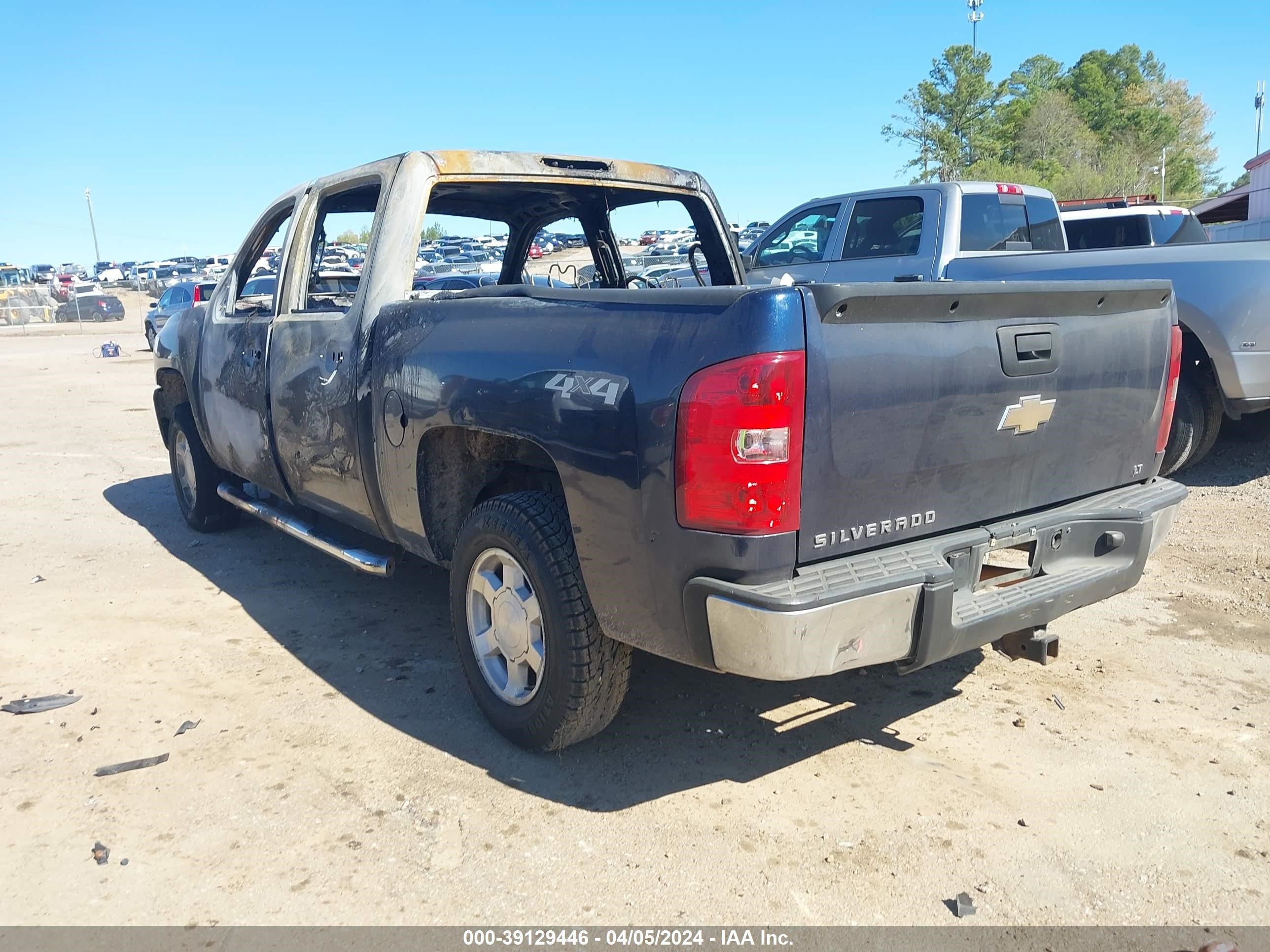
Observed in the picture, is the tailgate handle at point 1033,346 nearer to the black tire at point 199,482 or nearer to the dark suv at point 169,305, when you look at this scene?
the black tire at point 199,482

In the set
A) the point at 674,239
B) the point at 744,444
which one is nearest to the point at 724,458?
the point at 744,444

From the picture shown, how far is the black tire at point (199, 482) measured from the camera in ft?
20.6

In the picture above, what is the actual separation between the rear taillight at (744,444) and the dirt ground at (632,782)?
40.2 inches

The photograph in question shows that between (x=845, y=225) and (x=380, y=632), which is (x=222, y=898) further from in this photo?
(x=845, y=225)

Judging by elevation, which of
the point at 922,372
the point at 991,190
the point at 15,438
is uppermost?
the point at 991,190

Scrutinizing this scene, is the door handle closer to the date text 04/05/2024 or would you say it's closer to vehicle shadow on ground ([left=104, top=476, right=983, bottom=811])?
vehicle shadow on ground ([left=104, top=476, right=983, bottom=811])

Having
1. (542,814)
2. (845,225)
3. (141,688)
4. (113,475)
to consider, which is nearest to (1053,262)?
(845,225)

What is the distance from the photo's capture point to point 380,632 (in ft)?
15.4

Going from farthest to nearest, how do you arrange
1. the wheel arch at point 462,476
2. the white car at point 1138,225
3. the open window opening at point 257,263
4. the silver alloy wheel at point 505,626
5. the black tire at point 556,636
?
the white car at point 1138,225, the open window opening at point 257,263, the wheel arch at point 462,476, the silver alloy wheel at point 505,626, the black tire at point 556,636

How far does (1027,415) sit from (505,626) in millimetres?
1837

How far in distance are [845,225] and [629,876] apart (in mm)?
6907

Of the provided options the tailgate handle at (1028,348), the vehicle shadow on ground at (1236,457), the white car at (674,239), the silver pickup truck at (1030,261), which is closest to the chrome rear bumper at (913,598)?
the tailgate handle at (1028,348)

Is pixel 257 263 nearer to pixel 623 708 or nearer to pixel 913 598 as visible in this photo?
pixel 623 708

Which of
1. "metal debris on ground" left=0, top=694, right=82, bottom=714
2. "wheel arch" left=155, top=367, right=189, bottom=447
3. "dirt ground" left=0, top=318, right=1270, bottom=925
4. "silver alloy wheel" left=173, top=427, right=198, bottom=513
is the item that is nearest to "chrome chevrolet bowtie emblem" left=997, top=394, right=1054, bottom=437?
"dirt ground" left=0, top=318, right=1270, bottom=925
